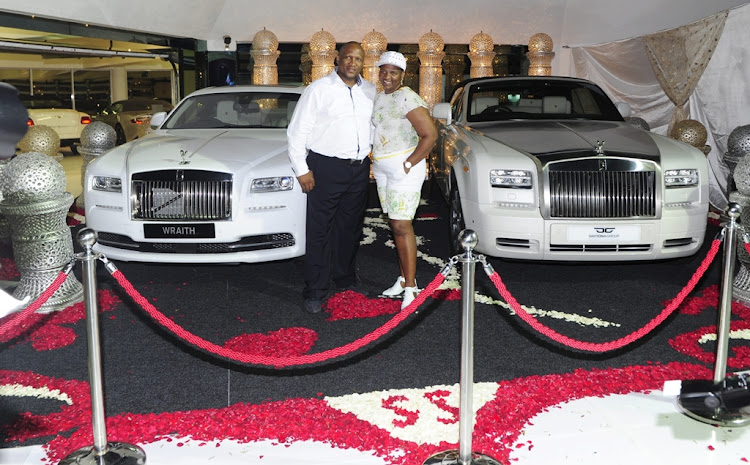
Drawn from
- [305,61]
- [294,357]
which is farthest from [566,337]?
[305,61]

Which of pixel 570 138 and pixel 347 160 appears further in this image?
pixel 570 138

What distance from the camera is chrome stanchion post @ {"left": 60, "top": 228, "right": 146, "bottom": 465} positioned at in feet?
9.70

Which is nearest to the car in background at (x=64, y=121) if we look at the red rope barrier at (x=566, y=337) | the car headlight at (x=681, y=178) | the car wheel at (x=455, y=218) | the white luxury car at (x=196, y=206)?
the white luxury car at (x=196, y=206)

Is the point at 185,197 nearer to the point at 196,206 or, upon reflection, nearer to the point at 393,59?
the point at 196,206

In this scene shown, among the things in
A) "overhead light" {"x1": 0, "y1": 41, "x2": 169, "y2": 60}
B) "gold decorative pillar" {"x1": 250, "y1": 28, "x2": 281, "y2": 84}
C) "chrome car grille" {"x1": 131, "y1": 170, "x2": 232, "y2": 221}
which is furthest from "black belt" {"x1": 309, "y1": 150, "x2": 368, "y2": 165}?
"overhead light" {"x1": 0, "y1": 41, "x2": 169, "y2": 60}

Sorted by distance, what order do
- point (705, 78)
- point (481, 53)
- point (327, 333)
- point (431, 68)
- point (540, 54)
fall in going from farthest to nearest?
point (540, 54) < point (481, 53) < point (431, 68) < point (705, 78) < point (327, 333)

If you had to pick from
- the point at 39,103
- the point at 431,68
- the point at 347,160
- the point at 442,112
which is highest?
the point at 431,68

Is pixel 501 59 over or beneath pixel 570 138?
over

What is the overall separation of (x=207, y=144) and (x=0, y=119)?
3.98 meters

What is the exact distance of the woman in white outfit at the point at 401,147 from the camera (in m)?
4.68

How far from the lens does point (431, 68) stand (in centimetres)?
1213

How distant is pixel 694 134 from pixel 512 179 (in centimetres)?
441

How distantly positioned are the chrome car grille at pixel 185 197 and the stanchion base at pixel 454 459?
2.73 m

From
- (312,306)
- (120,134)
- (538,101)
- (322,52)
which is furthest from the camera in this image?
(120,134)
